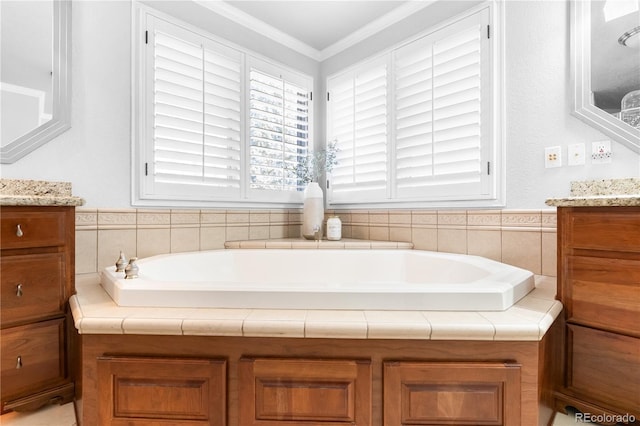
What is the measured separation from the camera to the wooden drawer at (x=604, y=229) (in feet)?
3.59

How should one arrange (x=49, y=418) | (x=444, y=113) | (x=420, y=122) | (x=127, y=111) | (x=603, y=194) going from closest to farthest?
(x=49, y=418) → (x=603, y=194) → (x=127, y=111) → (x=444, y=113) → (x=420, y=122)

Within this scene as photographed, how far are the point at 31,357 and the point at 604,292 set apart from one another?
7.48 feet

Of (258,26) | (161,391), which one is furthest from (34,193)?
(258,26)

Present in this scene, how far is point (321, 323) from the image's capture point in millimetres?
897

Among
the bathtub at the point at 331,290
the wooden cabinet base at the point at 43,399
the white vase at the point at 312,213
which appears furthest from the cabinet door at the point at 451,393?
the white vase at the point at 312,213

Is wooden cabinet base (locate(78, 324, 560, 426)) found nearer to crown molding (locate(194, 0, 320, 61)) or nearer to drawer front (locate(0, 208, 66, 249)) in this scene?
drawer front (locate(0, 208, 66, 249))

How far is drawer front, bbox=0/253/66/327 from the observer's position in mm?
1216

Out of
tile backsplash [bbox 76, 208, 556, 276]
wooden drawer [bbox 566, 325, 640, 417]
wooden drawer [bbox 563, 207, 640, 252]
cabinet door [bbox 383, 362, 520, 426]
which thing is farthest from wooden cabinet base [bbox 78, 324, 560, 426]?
tile backsplash [bbox 76, 208, 556, 276]

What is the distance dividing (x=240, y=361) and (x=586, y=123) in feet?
6.42

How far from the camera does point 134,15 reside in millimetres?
1914

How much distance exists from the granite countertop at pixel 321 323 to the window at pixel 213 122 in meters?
1.23

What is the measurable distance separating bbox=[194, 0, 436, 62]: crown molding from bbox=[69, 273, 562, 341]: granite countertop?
2208mm

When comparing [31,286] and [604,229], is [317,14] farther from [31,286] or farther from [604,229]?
[31,286]

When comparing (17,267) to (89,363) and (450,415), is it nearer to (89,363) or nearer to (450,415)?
(89,363)
